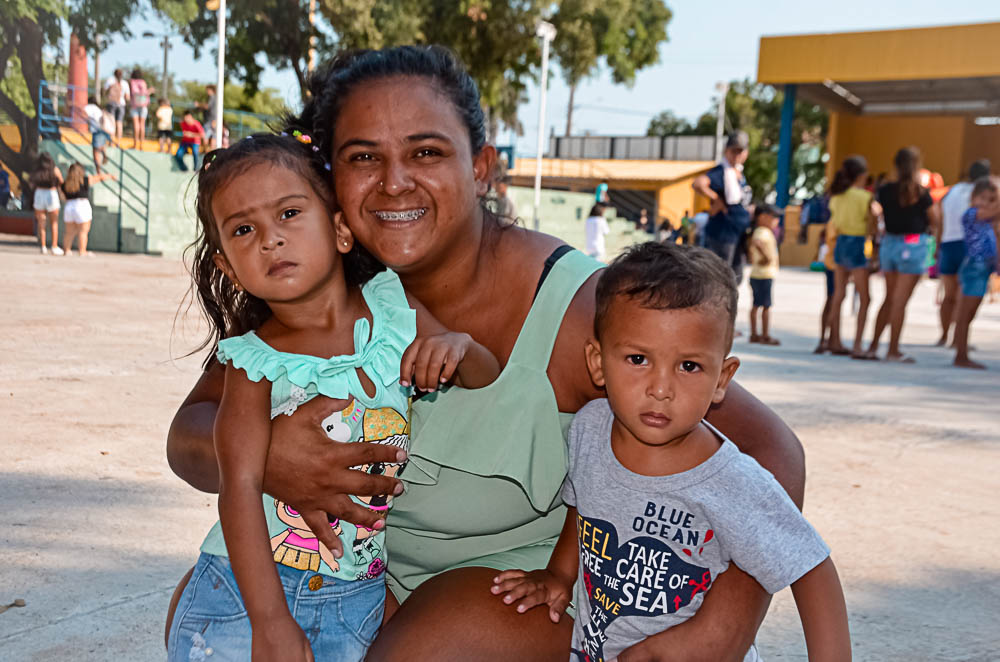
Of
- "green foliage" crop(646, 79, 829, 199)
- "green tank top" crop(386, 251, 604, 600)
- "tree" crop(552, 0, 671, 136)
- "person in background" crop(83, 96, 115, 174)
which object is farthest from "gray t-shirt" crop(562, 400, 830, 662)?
"green foliage" crop(646, 79, 829, 199)

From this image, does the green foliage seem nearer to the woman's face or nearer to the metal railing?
the metal railing

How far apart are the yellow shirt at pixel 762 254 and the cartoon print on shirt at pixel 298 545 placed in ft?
26.3

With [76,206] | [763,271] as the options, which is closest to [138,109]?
[76,206]

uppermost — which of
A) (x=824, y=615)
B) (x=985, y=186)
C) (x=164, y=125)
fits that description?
(x=164, y=125)

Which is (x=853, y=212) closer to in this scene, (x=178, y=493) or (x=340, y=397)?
(x=178, y=493)

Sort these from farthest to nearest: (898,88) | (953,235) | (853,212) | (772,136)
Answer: (772,136) → (898,88) → (953,235) → (853,212)

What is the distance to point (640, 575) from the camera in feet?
5.72

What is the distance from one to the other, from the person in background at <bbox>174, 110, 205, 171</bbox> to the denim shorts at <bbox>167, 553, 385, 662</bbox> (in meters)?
15.3

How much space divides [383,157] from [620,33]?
3035cm

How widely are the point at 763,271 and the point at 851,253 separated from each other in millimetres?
913

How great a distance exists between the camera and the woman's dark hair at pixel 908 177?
26.9ft

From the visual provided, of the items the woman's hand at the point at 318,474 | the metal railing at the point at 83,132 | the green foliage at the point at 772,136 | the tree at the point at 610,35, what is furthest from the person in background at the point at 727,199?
the green foliage at the point at 772,136

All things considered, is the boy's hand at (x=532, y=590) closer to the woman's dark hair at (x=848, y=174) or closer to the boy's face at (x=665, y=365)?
the boy's face at (x=665, y=365)

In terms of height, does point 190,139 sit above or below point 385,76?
above
